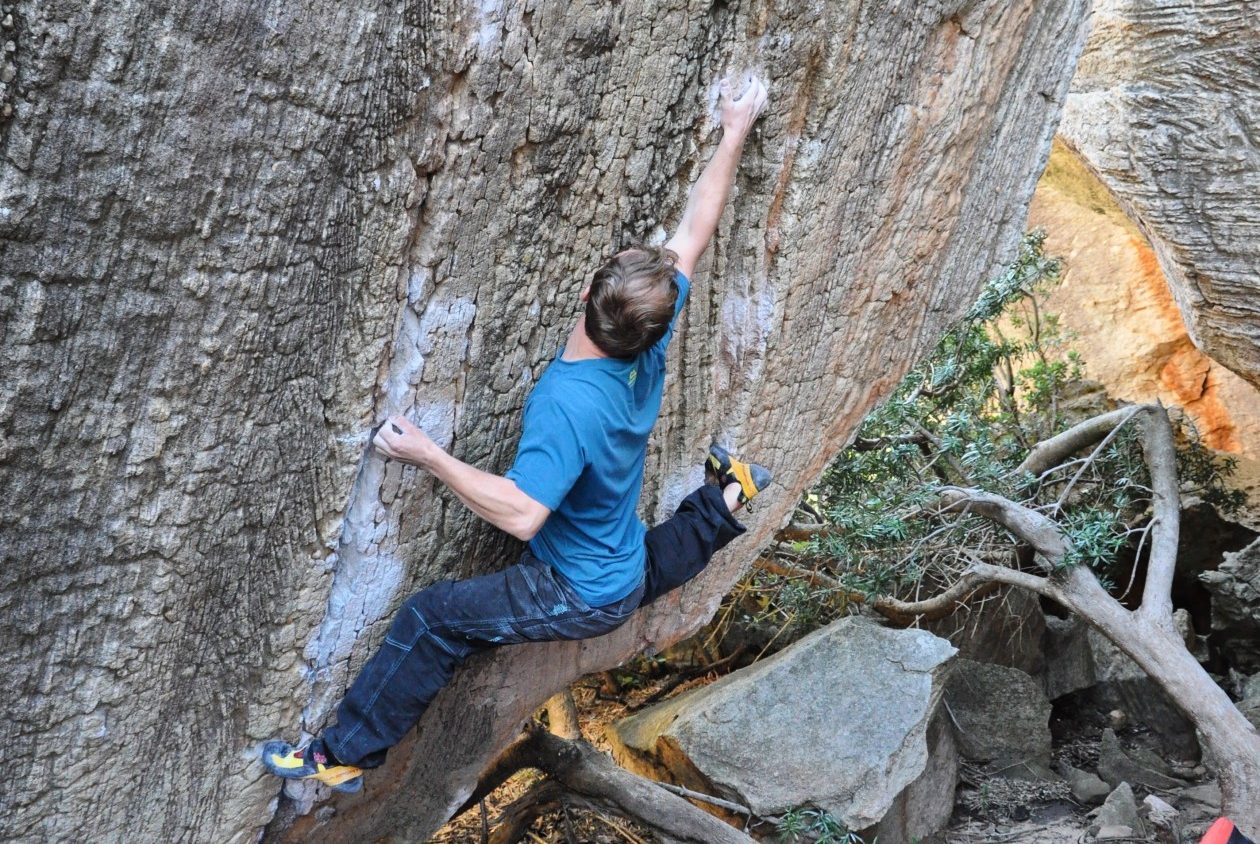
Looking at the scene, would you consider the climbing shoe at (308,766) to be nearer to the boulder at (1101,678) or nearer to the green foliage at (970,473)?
the green foliage at (970,473)

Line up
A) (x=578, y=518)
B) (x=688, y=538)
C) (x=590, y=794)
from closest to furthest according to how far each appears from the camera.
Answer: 1. (x=578, y=518)
2. (x=688, y=538)
3. (x=590, y=794)

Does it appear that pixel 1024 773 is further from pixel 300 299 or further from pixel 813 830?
pixel 300 299

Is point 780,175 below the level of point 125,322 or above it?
above

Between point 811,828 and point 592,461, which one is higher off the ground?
point 592,461

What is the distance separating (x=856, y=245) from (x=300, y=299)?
2050 millimetres

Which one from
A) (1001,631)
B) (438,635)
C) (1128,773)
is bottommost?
(1128,773)

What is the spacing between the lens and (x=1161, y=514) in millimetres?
6574

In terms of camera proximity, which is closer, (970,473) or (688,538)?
(688,538)

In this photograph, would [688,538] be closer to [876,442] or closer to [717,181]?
[717,181]

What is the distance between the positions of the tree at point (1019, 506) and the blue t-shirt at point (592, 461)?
10.4ft

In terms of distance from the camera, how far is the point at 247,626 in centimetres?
308

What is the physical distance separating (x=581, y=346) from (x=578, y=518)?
525mm

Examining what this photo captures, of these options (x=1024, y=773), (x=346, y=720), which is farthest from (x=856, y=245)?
(x=1024, y=773)

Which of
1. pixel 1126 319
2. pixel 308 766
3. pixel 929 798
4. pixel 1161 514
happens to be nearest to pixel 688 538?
pixel 308 766
